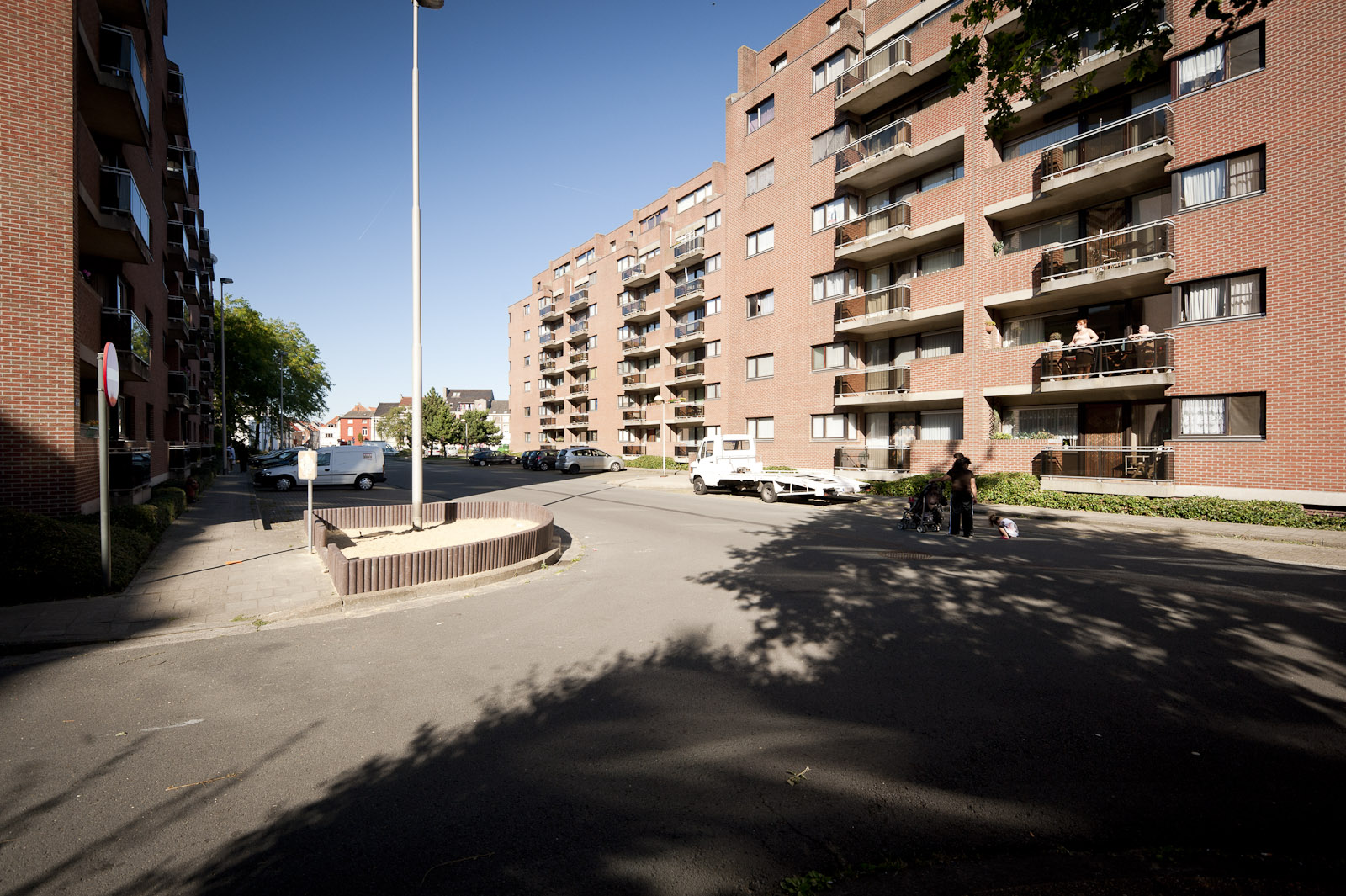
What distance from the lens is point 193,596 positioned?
305 inches

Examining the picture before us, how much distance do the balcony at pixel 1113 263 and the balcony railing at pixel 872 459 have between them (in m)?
7.99

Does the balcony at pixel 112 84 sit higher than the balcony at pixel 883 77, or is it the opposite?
the balcony at pixel 883 77

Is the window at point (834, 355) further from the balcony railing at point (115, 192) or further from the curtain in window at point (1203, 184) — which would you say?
the balcony railing at point (115, 192)

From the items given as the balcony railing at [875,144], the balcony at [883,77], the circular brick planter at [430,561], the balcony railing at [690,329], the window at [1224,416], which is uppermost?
the balcony at [883,77]


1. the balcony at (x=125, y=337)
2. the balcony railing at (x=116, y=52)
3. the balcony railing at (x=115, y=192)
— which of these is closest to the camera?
the balcony railing at (x=116, y=52)

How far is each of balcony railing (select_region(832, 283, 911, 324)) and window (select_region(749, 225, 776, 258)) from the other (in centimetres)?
589

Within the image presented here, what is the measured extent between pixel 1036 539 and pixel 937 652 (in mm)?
8355

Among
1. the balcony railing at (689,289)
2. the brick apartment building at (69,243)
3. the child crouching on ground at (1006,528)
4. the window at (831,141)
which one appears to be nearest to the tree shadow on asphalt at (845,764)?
the child crouching on ground at (1006,528)

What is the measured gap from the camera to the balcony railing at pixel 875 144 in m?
23.8

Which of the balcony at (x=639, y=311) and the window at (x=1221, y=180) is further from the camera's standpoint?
the balcony at (x=639, y=311)

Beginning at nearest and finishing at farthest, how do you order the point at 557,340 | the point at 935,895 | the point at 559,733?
the point at 935,895 → the point at 559,733 → the point at 557,340

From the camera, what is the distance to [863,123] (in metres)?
26.5

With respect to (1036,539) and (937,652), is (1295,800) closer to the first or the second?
(937,652)

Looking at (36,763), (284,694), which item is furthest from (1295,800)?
(36,763)
